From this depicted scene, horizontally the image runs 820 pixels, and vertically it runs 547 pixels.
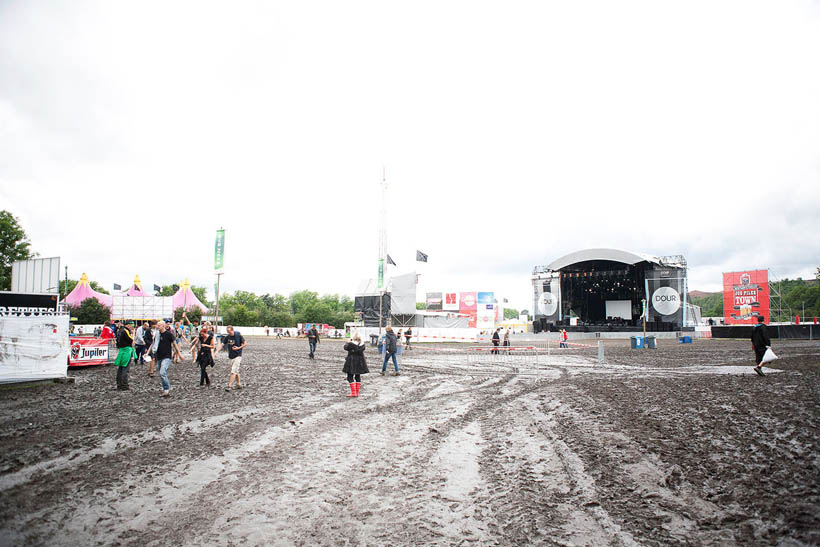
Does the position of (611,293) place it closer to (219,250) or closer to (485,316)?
(485,316)

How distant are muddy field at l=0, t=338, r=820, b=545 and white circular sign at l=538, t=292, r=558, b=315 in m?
44.4

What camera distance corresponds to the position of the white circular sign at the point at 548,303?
55.7 m

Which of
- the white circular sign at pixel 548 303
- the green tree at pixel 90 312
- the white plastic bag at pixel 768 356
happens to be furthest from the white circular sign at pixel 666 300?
the green tree at pixel 90 312

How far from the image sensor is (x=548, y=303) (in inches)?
2211

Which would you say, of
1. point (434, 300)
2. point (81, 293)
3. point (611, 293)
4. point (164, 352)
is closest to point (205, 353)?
point (164, 352)

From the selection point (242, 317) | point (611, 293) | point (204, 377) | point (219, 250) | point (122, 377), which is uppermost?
point (219, 250)

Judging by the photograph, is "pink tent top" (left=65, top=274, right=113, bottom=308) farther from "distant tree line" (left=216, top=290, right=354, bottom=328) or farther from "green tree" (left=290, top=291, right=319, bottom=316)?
"green tree" (left=290, top=291, right=319, bottom=316)

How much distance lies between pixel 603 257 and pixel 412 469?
165 ft

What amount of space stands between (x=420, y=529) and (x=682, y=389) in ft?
37.1

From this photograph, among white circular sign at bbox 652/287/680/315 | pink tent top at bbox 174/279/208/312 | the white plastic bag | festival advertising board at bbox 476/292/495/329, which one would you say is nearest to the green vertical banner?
the white plastic bag

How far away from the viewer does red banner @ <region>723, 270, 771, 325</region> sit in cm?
5219

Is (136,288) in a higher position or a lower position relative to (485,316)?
higher

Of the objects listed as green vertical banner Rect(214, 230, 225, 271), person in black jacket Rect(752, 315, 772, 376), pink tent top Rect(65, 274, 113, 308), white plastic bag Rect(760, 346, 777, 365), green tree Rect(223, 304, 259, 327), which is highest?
green vertical banner Rect(214, 230, 225, 271)

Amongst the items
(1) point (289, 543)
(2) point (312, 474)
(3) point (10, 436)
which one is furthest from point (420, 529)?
(3) point (10, 436)
